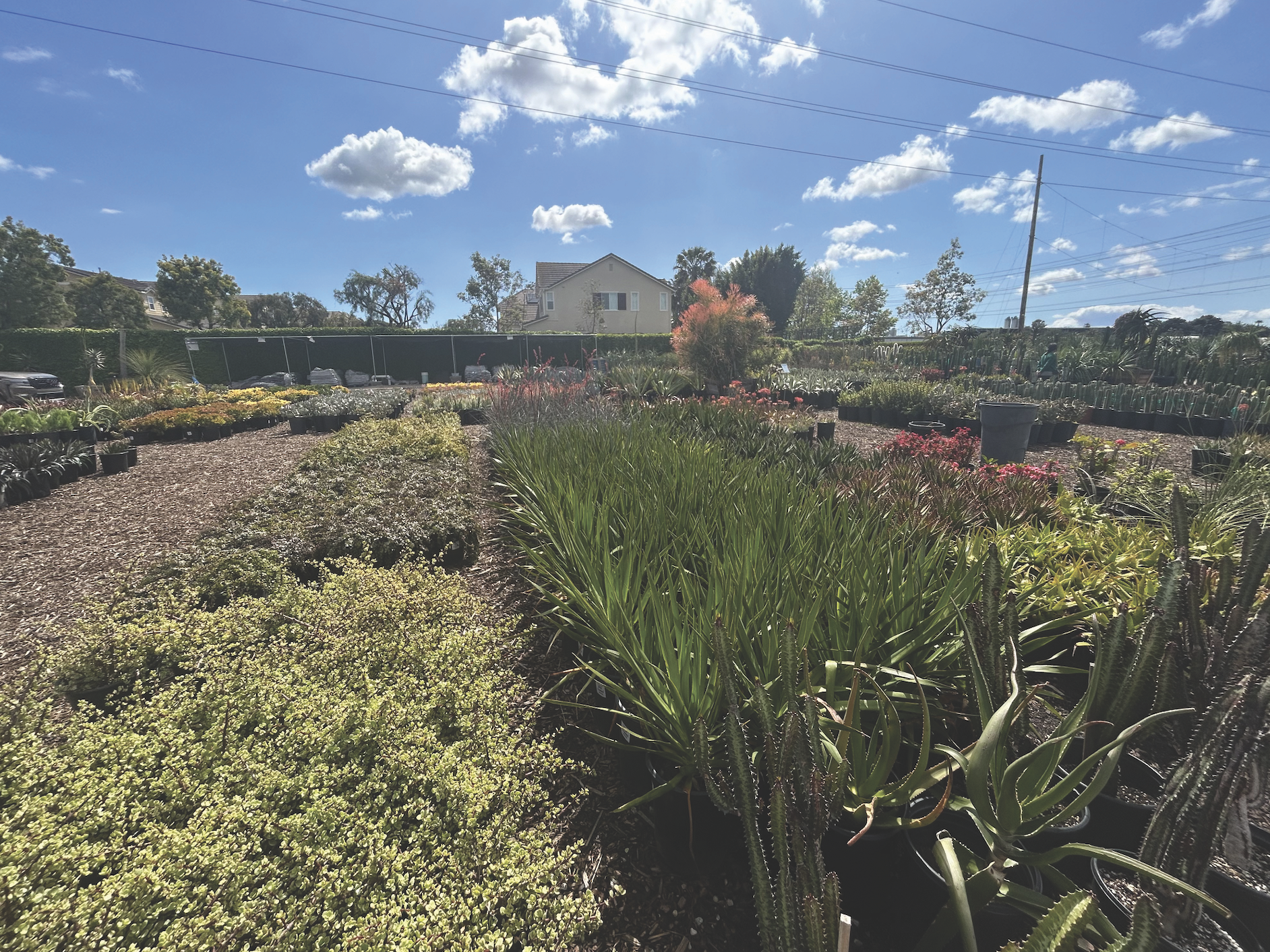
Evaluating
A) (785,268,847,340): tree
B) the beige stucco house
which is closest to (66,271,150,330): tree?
the beige stucco house

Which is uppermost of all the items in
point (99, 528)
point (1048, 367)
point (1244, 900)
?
point (1048, 367)

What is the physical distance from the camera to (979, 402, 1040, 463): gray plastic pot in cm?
685

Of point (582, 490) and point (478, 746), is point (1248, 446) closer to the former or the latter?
point (582, 490)

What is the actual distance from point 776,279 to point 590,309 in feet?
68.9

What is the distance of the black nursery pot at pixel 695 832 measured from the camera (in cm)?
152

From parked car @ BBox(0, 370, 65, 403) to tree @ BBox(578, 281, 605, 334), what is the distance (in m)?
25.3

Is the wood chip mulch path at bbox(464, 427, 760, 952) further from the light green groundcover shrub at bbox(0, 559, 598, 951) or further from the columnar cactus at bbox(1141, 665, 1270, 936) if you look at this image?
the columnar cactus at bbox(1141, 665, 1270, 936)

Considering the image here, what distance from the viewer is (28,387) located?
15.0 m

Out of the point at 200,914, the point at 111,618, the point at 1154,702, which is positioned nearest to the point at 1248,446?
the point at 1154,702

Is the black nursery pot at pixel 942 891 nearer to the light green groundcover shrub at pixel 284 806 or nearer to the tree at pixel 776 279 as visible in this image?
the light green groundcover shrub at pixel 284 806

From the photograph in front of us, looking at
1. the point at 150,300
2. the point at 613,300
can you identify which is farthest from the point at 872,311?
the point at 150,300

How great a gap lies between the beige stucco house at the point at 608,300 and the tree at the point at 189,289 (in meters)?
24.0

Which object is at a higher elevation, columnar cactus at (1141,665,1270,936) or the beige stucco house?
the beige stucco house

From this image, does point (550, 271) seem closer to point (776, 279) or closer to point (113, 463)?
point (776, 279)
